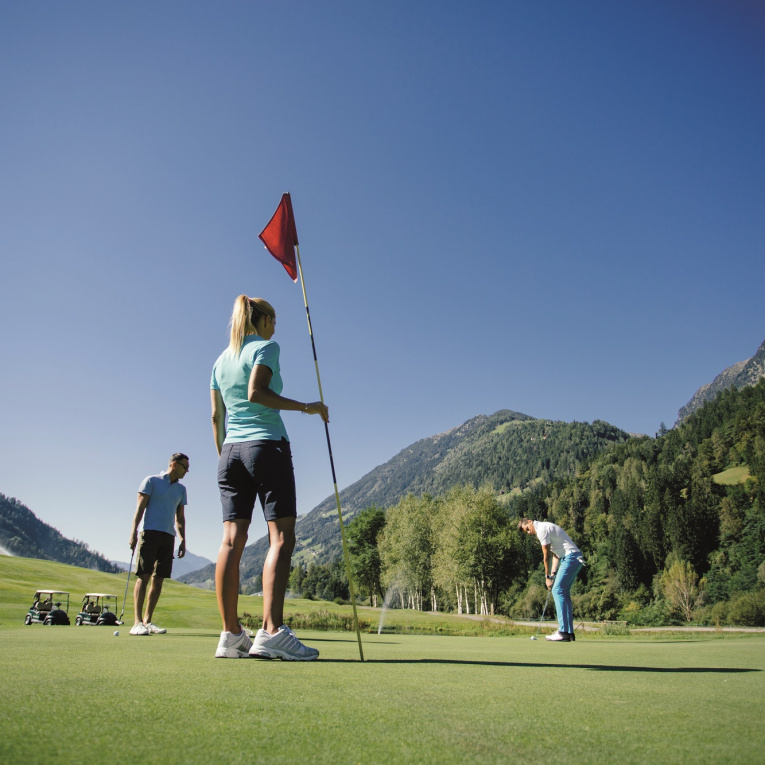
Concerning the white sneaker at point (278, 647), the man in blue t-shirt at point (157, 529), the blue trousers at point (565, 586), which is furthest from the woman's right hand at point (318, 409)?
the blue trousers at point (565, 586)

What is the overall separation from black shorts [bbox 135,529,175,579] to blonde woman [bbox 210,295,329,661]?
4.37 meters

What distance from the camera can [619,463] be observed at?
528 ft

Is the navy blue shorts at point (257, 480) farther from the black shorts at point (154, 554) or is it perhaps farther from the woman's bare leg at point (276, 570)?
the black shorts at point (154, 554)

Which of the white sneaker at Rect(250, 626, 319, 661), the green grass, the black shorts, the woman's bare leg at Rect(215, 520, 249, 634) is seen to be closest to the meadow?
the white sneaker at Rect(250, 626, 319, 661)

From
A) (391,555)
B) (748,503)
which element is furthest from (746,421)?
(391,555)

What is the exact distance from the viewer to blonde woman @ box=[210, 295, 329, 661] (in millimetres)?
4078

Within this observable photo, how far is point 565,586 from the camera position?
7.97 metres

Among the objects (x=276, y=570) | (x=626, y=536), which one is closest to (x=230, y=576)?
(x=276, y=570)

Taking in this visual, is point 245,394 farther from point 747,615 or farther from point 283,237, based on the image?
point 747,615

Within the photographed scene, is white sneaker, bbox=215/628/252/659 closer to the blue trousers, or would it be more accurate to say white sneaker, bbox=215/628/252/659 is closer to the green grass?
the blue trousers

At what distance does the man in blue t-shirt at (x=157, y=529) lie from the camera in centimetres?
810

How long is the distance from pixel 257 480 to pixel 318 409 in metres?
0.80

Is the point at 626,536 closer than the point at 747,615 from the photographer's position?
No

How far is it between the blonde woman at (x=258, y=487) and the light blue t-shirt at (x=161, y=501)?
4.31m
